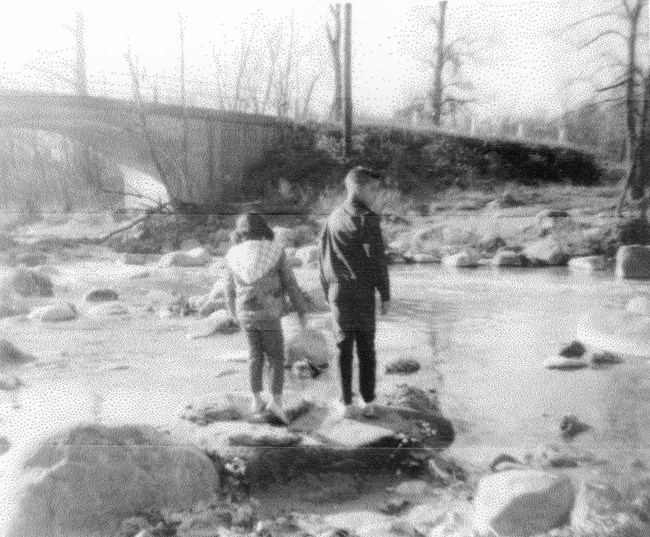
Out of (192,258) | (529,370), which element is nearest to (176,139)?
(192,258)

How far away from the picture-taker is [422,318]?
2.20 metres

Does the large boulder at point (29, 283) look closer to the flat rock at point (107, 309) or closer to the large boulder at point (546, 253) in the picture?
the flat rock at point (107, 309)

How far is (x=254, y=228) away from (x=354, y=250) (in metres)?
0.28

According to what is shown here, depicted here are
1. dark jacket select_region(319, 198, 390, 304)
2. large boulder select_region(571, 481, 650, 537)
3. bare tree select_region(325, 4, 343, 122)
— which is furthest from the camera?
bare tree select_region(325, 4, 343, 122)

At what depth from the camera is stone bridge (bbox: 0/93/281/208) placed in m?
2.21

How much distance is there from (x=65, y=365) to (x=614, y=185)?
1524 mm

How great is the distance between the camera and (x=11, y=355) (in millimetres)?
2268

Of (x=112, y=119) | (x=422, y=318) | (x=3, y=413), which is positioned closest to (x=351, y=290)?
(x=422, y=318)

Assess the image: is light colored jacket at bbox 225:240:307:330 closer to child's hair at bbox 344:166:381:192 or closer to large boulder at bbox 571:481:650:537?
child's hair at bbox 344:166:381:192

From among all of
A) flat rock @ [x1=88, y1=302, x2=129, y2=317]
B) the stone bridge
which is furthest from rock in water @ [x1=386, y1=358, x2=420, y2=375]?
flat rock @ [x1=88, y1=302, x2=129, y2=317]

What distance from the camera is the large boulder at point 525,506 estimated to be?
202cm

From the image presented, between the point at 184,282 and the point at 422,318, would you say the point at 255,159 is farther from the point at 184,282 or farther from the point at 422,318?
the point at 422,318

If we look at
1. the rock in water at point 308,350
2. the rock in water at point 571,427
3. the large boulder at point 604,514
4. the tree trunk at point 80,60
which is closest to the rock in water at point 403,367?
the rock in water at point 308,350

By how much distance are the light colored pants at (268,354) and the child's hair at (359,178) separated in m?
0.43
